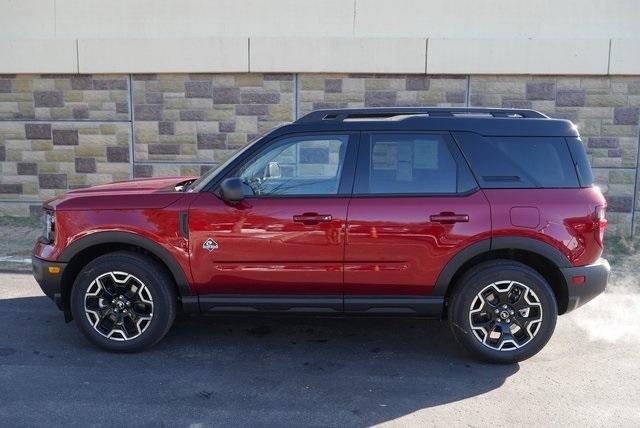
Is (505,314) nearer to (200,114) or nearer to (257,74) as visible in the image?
(257,74)

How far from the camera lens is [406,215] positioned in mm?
4336

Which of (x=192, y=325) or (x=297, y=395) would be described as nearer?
(x=297, y=395)

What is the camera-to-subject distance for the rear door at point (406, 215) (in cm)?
434

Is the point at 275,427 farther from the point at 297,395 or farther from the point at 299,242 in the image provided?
the point at 299,242

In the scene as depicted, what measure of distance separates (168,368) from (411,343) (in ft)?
6.31

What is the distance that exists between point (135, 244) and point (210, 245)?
57 cm

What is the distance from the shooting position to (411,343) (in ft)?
16.2

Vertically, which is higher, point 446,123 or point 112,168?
point 446,123

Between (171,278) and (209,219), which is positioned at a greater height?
(209,219)

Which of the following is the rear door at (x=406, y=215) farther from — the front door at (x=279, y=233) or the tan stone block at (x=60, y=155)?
the tan stone block at (x=60, y=155)

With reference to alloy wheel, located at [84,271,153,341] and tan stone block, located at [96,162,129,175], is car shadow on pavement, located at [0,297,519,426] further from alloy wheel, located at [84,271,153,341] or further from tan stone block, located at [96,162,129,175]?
tan stone block, located at [96,162,129,175]
